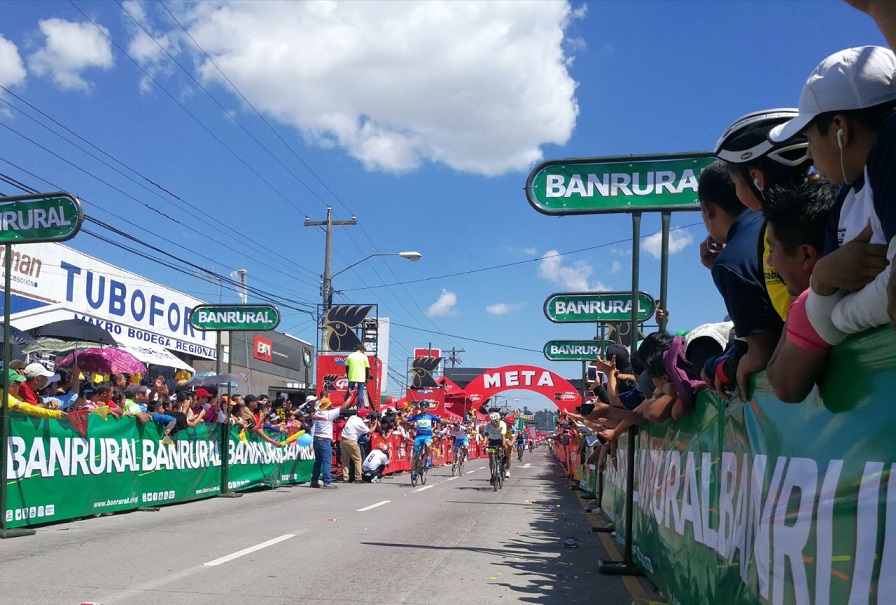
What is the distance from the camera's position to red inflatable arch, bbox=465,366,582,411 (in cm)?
2914

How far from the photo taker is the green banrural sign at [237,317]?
1628 centimetres

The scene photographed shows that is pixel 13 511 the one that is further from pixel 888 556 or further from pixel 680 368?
pixel 888 556

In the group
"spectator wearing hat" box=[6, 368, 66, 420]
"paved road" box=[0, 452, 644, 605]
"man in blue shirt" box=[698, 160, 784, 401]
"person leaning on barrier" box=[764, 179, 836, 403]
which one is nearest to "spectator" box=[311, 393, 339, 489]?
"paved road" box=[0, 452, 644, 605]

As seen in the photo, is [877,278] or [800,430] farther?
[800,430]

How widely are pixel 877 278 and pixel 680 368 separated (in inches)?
129

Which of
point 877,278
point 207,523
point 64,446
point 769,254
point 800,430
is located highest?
point 769,254

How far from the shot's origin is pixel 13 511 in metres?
9.91

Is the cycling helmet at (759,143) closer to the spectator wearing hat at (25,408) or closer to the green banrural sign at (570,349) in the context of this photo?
the spectator wearing hat at (25,408)

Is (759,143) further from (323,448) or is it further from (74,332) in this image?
(74,332)

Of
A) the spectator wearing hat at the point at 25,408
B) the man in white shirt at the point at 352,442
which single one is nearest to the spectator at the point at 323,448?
the man in white shirt at the point at 352,442

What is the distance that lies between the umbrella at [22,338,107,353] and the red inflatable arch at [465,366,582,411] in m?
13.7

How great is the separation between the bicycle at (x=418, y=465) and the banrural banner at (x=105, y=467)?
5.00m

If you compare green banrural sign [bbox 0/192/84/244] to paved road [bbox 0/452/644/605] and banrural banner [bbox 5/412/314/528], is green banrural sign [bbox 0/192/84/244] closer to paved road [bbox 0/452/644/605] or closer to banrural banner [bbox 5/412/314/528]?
banrural banner [bbox 5/412/314/528]

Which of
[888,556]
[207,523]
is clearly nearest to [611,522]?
[207,523]
